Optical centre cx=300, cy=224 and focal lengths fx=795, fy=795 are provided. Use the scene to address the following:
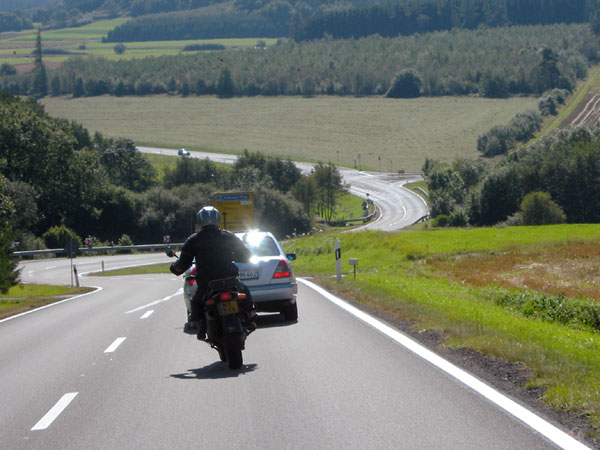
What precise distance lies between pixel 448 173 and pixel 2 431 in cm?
10340

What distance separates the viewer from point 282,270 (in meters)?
13.6

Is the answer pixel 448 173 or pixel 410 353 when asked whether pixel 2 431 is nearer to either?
pixel 410 353

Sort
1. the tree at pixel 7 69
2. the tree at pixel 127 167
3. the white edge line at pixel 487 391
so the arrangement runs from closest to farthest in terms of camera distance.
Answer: the white edge line at pixel 487 391 < the tree at pixel 127 167 < the tree at pixel 7 69

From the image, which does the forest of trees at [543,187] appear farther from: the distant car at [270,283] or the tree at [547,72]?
the tree at [547,72]

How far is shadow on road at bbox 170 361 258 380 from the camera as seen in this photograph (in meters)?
8.87

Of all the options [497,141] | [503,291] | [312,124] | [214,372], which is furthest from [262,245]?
[312,124]

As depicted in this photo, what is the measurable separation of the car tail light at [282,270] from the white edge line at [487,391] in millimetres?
1586

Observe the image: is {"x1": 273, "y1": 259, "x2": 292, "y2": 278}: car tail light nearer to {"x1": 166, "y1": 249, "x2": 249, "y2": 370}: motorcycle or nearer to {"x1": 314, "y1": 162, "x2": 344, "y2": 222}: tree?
{"x1": 166, "y1": 249, "x2": 249, "y2": 370}: motorcycle

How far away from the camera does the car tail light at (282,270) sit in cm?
1354

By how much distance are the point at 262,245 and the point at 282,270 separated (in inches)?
31.9

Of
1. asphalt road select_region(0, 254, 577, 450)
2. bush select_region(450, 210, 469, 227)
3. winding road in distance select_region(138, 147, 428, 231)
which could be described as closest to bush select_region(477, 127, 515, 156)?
winding road in distance select_region(138, 147, 428, 231)

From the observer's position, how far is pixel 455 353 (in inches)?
380

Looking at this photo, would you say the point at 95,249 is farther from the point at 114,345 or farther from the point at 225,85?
the point at 225,85

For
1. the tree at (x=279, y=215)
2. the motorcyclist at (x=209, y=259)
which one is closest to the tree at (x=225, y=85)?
the tree at (x=279, y=215)
